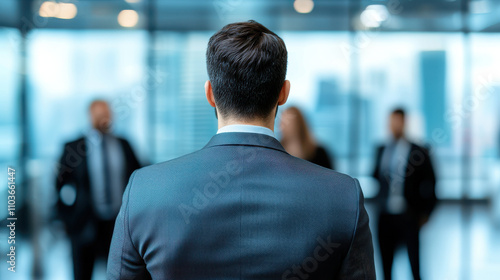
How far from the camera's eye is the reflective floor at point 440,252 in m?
4.50

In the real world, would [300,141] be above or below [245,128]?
below

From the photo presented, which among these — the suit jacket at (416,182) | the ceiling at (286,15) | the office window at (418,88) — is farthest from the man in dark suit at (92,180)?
the office window at (418,88)

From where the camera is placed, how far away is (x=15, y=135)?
4613 millimetres

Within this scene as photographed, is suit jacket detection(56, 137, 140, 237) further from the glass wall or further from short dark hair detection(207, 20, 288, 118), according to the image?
short dark hair detection(207, 20, 288, 118)

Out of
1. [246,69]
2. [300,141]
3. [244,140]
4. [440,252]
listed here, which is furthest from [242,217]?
[440,252]

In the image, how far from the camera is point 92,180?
149 inches

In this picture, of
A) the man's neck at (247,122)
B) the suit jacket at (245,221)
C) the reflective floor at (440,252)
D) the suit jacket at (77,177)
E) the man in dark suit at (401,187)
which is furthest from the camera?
the reflective floor at (440,252)

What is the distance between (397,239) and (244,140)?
3.41 m

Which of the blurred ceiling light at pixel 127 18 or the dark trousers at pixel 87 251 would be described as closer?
the dark trousers at pixel 87 251

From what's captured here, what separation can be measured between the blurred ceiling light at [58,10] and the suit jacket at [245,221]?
438 centimetres

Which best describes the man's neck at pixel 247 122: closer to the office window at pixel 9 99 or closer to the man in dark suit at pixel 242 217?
the man in dark suit at pixel 242 217

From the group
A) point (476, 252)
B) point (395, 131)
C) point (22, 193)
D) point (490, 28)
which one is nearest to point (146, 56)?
point (22, 193)

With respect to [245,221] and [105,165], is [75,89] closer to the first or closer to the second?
[105,165]

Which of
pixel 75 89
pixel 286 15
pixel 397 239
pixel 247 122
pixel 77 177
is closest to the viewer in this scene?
pixel 247 122
